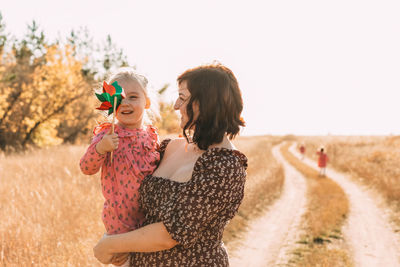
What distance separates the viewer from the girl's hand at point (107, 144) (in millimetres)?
1805

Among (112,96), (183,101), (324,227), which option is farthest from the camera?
(324,227)

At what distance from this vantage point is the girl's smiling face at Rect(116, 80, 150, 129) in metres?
1.98

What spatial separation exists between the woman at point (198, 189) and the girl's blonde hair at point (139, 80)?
0.43m

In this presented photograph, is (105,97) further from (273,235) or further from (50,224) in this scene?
(273,235)

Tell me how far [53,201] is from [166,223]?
161 inches

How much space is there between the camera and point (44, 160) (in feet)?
29.2

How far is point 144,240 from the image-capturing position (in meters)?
1.58

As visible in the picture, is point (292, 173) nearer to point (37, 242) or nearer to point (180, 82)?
point (37, 242)

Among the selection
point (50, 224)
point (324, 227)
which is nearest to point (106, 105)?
point (50, 224)

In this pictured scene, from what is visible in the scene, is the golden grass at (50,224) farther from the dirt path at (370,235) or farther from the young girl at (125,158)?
the dirt path at (370,235)

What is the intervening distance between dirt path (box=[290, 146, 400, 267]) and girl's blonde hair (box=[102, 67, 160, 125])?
5.56m

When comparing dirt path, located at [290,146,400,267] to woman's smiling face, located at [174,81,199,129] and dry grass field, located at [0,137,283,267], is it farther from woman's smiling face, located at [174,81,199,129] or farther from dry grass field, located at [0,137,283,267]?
woman's smiling face, located at [174,81,199,129]

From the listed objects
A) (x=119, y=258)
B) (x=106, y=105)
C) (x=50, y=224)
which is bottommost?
(x=50, y=224)

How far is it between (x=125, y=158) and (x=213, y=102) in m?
0.65
